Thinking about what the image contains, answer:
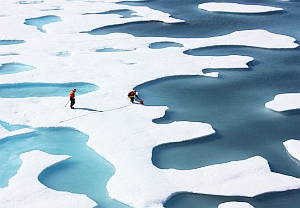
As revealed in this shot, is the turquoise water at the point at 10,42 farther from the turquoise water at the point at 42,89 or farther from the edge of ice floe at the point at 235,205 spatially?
the edge of ice floe at the point at 235,205

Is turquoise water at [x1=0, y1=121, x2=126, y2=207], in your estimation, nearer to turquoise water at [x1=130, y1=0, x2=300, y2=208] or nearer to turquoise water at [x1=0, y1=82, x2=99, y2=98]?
turquoise water at [x1=130, y1=0, x2=300, y2=208]

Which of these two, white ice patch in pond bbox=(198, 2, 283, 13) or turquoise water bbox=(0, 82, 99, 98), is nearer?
turquoise water bbox=(0, 82, 99, 98)

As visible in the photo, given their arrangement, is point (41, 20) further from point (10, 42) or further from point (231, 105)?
point (231, 105)

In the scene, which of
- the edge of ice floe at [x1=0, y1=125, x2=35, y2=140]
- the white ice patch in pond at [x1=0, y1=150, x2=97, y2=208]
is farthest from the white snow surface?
the edge of ice floe at [x1=0, y1=125, x2=35, y2=140]

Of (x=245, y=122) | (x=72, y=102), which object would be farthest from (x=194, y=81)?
(x=72, y=102)

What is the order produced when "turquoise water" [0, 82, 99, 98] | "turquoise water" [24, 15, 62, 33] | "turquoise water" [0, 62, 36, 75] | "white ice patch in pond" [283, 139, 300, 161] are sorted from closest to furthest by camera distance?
1. "white ice patch in pond" [283, 139, 300, 161]
2. "turquoise water" [0, 82, 99, 98]
3. "turquoise water" [0, 62, 36, 75]
4. "turquoise water" [24, 15, 62, 33]

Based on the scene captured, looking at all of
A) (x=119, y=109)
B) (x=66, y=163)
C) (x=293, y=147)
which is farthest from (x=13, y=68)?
(x=293, y=147)

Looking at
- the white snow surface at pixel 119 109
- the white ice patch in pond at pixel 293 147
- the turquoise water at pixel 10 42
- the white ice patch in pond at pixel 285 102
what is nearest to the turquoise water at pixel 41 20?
the white snow surface at pixel 119 109

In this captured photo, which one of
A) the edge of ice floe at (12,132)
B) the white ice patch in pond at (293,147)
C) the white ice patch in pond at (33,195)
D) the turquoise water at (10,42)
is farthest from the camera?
the turquoise water at (10,42)
